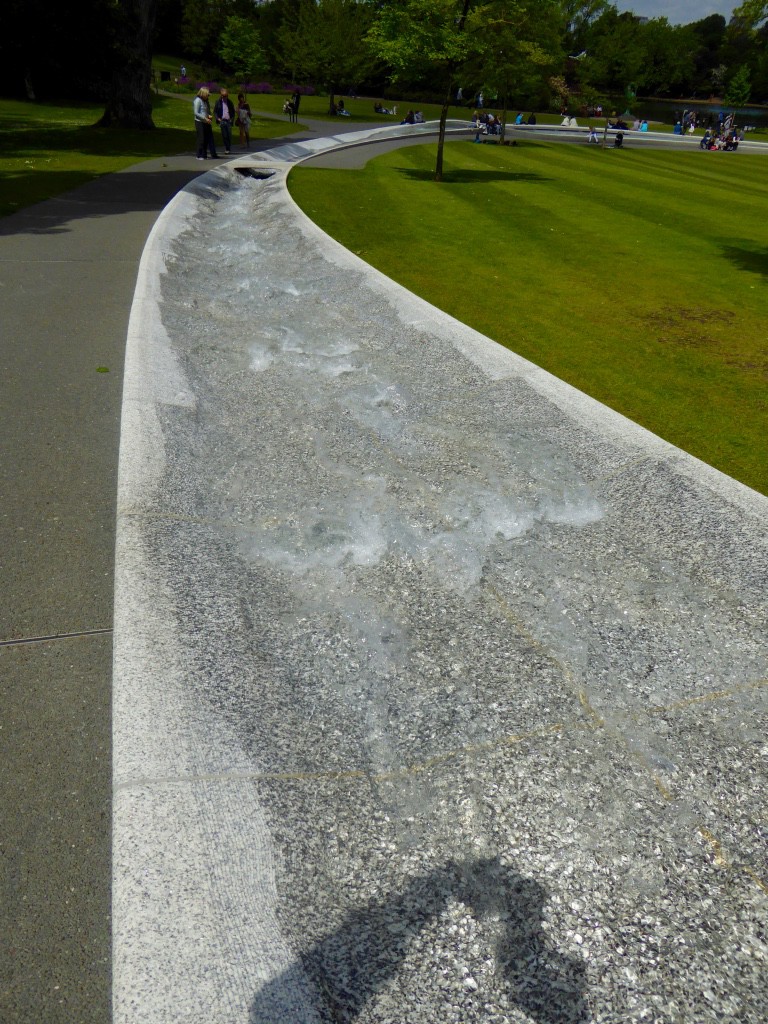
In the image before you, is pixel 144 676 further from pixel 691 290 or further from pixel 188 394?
pixel 691 290

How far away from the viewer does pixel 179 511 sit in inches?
195

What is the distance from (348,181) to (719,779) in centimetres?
2027

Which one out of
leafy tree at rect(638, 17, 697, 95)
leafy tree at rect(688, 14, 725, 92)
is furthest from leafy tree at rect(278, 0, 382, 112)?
leafy tree at rect(688, 14, 725, 92)

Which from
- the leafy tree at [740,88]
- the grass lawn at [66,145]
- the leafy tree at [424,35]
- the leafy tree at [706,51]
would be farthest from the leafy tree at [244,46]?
the leafy tree at [706,51]

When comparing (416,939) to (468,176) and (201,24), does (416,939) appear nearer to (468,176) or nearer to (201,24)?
(468,176)

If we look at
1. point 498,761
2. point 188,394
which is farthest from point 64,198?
point 498,761

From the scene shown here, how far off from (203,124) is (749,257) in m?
17.1

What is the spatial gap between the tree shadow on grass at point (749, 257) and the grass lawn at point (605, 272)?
4 centimetres

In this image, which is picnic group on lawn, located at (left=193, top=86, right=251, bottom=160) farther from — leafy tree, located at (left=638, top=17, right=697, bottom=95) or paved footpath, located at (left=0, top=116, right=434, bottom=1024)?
leafy tree, located at (left=638, top=17, right=697, bottom=95)

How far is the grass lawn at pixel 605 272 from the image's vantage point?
7.01m

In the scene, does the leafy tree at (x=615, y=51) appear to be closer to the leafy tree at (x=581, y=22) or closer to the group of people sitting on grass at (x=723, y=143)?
the leafy tree at (x=581, y=22)

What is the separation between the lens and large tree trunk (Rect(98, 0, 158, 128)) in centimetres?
2592

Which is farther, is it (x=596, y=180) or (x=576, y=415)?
(x=596, y=180)

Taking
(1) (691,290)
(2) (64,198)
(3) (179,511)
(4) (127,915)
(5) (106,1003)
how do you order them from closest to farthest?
(5) (106,1003) < (4) (127,915) < (3) (179,511) < (1) (691,290) < (2) (64,198)
